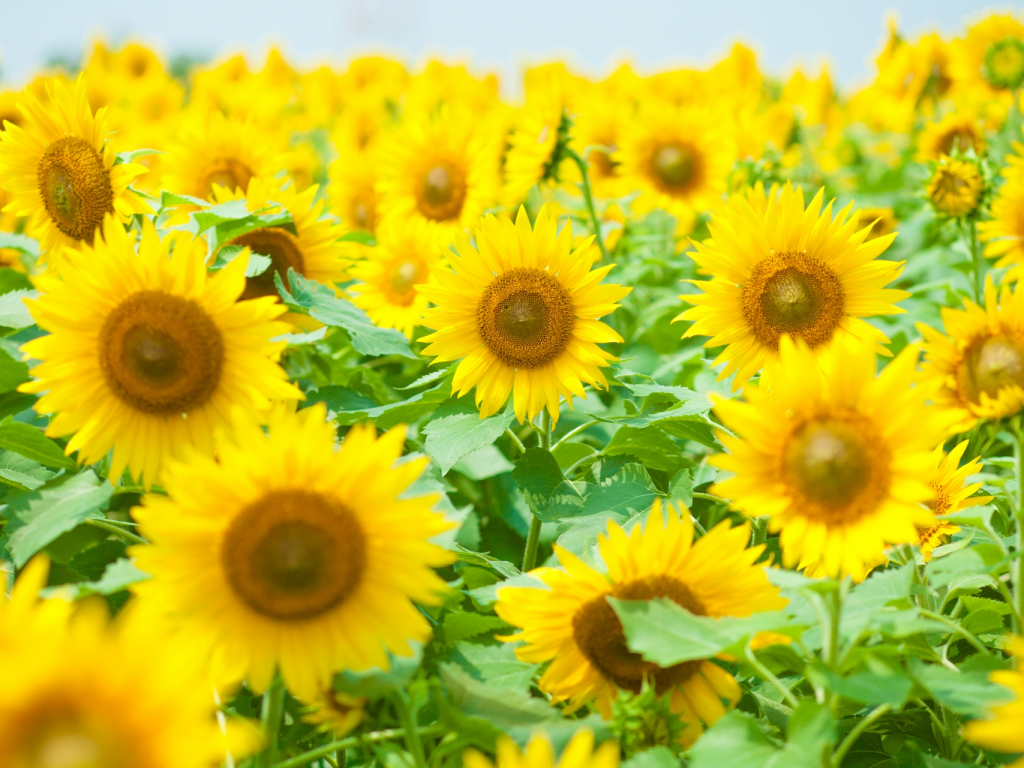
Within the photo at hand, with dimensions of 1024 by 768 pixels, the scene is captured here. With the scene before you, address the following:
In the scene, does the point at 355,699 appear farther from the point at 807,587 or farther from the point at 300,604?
the point at 807,587

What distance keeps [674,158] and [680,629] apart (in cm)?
288

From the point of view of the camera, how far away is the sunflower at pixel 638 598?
154 centimetres

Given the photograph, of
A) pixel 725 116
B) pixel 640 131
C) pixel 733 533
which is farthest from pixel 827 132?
pixel 733 533

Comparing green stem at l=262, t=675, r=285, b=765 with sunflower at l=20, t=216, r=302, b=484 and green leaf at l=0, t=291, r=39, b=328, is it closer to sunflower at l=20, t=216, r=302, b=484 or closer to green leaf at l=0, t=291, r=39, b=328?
sunflower at l=20, t=216, r=302, b=484

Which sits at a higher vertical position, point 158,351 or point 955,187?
point 955,187

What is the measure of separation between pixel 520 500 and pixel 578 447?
Answer: 22cm

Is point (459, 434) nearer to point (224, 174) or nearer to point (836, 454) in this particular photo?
point (836, 454)

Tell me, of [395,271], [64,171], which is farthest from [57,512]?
[395,271]

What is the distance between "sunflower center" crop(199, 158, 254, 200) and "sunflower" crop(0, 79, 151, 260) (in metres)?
0.89

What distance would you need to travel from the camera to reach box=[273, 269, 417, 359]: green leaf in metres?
2.12

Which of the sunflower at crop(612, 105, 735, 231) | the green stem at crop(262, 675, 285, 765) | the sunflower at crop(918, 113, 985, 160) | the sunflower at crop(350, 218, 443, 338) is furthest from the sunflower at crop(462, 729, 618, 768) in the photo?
→ the sunflower at crop(918, 113, 985, 160)

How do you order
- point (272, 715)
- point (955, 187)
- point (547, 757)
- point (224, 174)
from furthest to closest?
point (224, 174), point (955, 187), point (272, 715), point (547, 757)

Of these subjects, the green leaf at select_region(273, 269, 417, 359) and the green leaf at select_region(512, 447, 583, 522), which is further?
the green leaf at select_region(273, 269, 417, 359)

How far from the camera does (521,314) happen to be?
209cm
